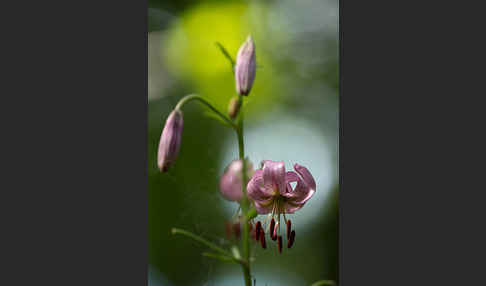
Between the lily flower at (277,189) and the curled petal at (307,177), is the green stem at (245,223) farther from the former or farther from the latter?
the curled petal at (307,177)

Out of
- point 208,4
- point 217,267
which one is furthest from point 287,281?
point 208,4

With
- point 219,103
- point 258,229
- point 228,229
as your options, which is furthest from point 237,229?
point 219,103

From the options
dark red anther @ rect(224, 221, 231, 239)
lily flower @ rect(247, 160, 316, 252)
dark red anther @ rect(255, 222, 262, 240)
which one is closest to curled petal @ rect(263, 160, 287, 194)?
lily flower @ rect(247, 160, 316, 252)

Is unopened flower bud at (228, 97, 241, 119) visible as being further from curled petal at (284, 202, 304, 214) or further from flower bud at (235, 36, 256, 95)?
curled petal at (284, 202, 304, 214)

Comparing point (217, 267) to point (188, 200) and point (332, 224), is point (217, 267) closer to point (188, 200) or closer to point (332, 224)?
point (188, 200)

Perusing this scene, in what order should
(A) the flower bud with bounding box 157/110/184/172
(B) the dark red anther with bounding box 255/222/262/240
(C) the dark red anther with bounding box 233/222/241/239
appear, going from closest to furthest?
(A) the flower bud with bounding box 157/110/184/172, (B) the dark red anther with bounding box 255/222/262/240, (C) the dark red anther with bounding box 233/222/241/239

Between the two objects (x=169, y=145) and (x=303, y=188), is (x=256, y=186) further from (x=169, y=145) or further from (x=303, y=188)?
(x=169, y=145)

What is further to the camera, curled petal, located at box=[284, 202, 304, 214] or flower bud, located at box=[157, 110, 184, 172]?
curled petal, located at box=[284, 202, 304, 214]
